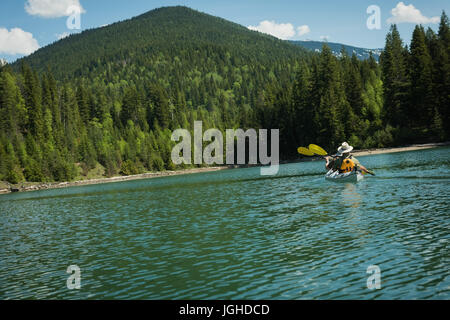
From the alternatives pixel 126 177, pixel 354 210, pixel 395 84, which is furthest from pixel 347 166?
pixel 126 177

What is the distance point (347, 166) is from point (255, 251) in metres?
29.5

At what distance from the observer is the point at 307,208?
106ft

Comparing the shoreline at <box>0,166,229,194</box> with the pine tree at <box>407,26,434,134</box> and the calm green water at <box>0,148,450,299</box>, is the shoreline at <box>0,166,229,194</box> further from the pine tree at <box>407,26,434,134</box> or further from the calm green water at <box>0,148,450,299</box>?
the calm green water at <box>0,148,450,299</box>

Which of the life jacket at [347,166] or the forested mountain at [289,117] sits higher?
the forested mountain at [289,117]

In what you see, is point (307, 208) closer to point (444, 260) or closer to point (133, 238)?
point (133, 238)

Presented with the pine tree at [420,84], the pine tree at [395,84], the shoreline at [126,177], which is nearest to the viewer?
the shoreline at [126,177]

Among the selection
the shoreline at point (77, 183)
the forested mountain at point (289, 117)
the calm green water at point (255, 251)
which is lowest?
the shoreline at point (77, 183)

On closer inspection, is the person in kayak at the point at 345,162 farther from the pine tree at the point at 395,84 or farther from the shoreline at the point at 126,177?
the pine tree at the point at 395,84

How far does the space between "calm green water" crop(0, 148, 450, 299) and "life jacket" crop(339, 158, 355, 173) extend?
29.1ft

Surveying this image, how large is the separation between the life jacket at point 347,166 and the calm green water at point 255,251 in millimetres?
8863

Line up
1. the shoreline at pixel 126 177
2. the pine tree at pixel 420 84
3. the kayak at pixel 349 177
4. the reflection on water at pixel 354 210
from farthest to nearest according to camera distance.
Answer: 1. the pine tree at pixel 420 84
2. the shoreline at pixel 126 177
3. the kayak at pixel 349 177
4. the reflection on water at pixel 354 210

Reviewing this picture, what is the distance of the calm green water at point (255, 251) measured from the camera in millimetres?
15188

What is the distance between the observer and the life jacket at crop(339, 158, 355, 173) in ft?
153

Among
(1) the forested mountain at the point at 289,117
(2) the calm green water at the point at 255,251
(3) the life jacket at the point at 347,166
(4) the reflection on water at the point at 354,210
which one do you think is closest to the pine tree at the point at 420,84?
(1) the forested mountain at the point at 289,117
